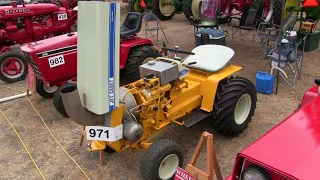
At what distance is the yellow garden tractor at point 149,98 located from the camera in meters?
2.23

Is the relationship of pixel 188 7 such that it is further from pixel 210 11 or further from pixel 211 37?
pixel 211 37

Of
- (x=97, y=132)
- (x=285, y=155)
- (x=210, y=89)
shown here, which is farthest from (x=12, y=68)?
(x=285, y=155)

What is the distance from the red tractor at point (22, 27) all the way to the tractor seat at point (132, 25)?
6.72 feet

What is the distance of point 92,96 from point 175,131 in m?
1.65

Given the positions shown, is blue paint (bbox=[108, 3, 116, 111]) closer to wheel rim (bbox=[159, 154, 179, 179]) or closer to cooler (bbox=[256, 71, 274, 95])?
wheel rim (bbox=[159, 154, 179, 179])

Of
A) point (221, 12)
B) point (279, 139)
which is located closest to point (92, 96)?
point (279, 139)

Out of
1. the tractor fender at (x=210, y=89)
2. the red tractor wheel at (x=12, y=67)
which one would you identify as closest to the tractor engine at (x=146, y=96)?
the tractor fender at (x=210, y=89)

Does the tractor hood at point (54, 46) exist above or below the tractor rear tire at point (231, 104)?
above

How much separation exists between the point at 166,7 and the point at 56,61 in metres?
7.96

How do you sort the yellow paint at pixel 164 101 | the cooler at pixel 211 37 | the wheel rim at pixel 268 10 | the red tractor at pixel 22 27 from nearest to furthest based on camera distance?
the yellow paint at pixel 164 101 → the red tractor at pixel 22 27 → the cooler at pixel 211 37 → the wheel rim at pixel 268 10

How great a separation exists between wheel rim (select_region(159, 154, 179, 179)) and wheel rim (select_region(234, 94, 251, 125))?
3.67 feet

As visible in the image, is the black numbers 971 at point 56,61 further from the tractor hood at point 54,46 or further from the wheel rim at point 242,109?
the wheel rim at point 242,109

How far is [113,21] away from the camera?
2174mm

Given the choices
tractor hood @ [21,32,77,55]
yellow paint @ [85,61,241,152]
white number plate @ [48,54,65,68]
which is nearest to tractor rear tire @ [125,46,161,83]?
tractor hood @ [21,32,77,55]
